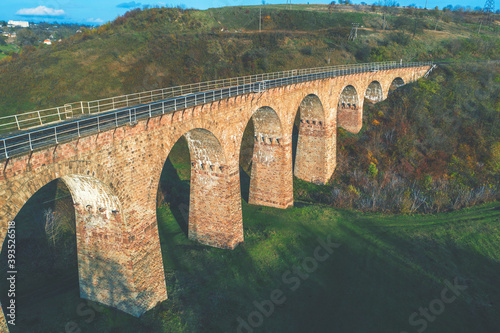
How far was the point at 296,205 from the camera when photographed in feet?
110

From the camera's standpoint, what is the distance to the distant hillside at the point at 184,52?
5650cm

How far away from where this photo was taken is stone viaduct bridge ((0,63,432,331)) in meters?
13.9

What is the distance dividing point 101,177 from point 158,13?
3052 inches

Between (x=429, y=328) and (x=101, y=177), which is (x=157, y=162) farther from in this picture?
(x=429, y=328)

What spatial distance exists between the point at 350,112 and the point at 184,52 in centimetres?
3584

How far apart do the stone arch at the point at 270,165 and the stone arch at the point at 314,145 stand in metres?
6.71

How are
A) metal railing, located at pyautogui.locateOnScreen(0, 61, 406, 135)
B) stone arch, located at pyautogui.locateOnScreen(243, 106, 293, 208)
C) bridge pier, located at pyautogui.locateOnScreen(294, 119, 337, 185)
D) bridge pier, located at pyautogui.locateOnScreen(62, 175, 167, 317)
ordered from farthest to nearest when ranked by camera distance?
bridge pier, located at pyautogui.locateOnScreen(294, 119, 337, 185) → stone arch, located at pyautogui.locateOnScreen(243, 106, 293, 208) → metal railing, located at pyautogui.locateOnScreen(0, 61, 406, 135) → bridge pier, located at pyautogui.locateOnScreen(62, 175, 167, 317)

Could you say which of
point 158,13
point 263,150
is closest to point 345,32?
point 158,13

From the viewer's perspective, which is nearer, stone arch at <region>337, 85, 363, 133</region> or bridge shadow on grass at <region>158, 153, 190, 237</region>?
bridge shadow on grass at <region>158, 153, 190, 237</region>

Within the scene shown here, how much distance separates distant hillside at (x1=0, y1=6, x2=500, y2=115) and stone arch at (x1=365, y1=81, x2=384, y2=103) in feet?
67.7

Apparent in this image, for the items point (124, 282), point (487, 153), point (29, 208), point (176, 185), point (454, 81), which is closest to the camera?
point (124, 282)

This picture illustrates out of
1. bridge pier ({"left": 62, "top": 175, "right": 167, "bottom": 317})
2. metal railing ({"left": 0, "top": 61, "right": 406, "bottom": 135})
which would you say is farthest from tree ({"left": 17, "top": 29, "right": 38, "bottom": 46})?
bridge pier ({"left": 62, "top": 175, "right": 167, "bottom": 317})

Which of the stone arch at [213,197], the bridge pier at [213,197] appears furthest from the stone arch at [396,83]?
the stone arch at [213,197]

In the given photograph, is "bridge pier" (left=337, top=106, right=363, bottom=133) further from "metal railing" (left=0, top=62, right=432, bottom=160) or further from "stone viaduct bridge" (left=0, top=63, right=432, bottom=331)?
"metal railing" (left=0, top=62, right=432, bottom=160)
